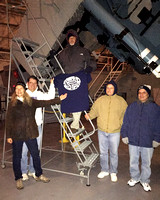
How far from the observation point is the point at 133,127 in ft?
10.4

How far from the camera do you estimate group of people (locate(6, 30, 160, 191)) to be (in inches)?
120

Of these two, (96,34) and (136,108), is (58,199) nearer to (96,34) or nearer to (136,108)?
(136,108)

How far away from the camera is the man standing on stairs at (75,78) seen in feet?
11.5

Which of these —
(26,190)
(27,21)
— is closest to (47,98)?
(26,190)

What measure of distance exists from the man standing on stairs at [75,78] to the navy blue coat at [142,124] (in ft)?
2.92

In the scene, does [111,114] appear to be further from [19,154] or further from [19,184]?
[19,184]

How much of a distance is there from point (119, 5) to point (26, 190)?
6.07m

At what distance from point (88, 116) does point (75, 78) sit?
842mm

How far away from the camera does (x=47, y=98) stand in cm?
361

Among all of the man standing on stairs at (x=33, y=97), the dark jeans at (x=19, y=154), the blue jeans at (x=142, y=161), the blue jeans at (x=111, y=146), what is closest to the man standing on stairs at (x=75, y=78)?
the man standing on stairs at (x=33, y=97)

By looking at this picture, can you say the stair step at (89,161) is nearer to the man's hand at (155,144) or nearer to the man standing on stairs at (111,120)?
the man standing on stairs at (111,120)

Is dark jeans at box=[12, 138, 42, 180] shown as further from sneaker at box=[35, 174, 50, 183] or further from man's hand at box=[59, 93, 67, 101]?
man's hand at box=[59, 93, 67, 101]

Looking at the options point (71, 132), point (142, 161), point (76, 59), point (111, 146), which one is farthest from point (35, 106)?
point (142, 161)

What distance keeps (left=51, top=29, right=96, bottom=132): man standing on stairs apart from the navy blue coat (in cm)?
89
